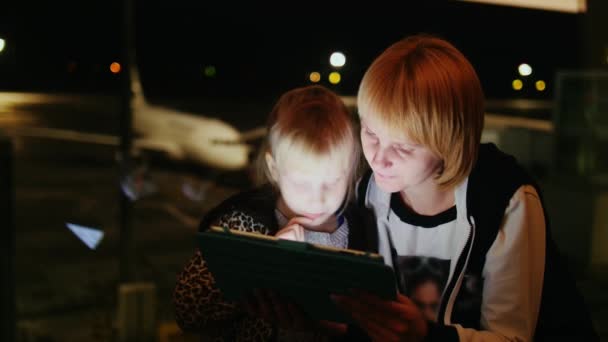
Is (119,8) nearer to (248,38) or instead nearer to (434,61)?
(248,38)

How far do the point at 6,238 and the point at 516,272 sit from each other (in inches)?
86.3

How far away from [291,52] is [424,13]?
479mm

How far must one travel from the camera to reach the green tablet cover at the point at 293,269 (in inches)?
55.1

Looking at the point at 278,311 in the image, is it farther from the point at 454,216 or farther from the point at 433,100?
the point at 433,100

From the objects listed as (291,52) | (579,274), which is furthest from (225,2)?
(579,274)

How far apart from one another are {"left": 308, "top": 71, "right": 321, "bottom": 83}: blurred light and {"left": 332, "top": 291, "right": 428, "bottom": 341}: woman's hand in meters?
0.83


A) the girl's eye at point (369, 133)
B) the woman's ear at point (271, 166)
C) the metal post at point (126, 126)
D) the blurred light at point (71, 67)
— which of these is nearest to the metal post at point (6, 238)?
the blurred light at point (71, 67)

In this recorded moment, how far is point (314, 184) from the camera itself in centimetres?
168

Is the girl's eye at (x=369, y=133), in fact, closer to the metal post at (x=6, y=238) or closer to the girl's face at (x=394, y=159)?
the girl's face at (x=394, y=159)

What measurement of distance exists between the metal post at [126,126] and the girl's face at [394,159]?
2774 millimetres

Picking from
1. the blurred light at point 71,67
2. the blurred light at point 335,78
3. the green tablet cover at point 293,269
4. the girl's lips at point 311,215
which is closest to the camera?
Result: the green tablet cover at point 293,269

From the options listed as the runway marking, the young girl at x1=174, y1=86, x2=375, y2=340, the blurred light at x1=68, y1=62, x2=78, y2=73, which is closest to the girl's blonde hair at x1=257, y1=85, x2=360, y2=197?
the young girl at x1=174, y1=86, x2=375, y2=340

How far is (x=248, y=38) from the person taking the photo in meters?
2.78

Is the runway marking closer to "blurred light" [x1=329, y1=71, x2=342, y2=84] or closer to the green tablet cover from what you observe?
"blurred light" [x1=329, y1=71, x2=342, y2=84]
